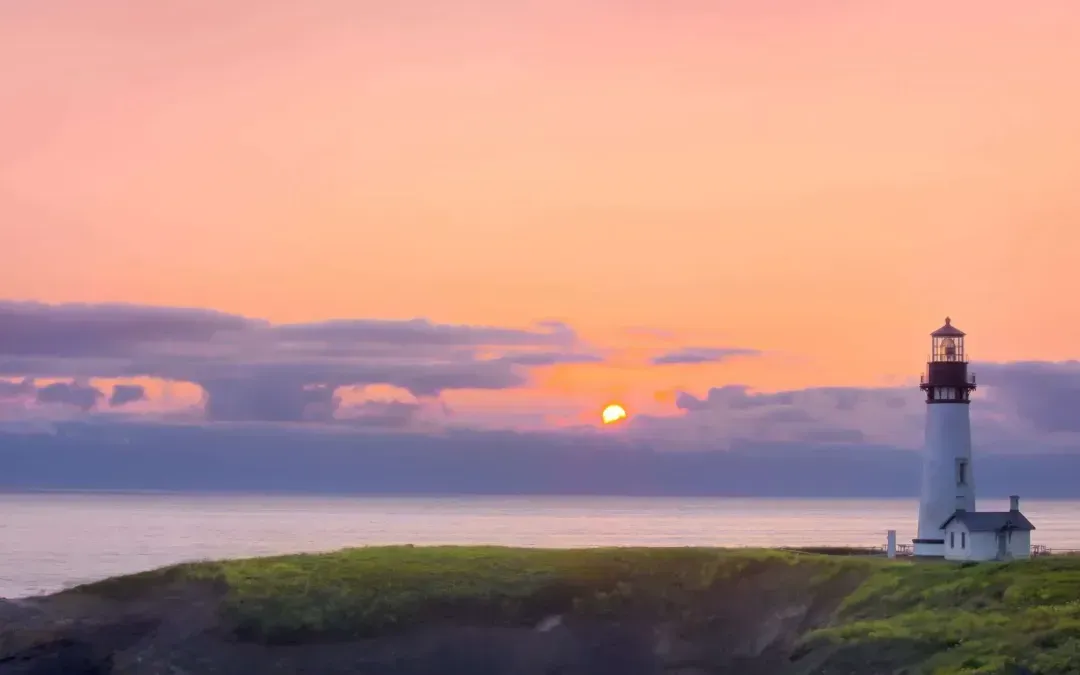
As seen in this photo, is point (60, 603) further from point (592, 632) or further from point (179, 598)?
point (592, 632)

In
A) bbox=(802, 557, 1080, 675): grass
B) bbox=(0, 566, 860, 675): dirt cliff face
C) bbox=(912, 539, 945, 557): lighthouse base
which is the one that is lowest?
bbox=(0, 566, 860, 675): dirt cliff face

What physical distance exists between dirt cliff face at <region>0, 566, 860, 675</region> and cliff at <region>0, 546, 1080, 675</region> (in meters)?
0.08

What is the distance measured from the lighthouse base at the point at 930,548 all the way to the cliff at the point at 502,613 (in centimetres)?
572

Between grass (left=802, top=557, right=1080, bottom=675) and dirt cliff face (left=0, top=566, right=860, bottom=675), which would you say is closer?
Result: grass (left=802, top=557, right=1080, bottom=675)

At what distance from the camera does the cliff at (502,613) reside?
64875 mm

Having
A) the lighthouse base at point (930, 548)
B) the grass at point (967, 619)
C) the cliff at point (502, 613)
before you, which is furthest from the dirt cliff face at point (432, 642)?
the lighthouse base at point (930, 548)

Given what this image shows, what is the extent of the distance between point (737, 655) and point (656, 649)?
13.1 ft

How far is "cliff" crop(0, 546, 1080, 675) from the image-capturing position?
64875mm

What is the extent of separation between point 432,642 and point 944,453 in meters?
30.0

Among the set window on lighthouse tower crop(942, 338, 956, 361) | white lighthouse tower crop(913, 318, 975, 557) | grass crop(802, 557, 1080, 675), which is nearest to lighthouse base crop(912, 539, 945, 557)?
white lighthouse tower crop(913, 318, 975, 557)

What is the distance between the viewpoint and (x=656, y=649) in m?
68.1

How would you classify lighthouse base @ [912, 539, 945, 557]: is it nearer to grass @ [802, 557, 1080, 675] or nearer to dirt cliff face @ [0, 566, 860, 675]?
grass @ [802, 557, 1080, 675]

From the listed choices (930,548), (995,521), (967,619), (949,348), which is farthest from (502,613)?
(949,348)

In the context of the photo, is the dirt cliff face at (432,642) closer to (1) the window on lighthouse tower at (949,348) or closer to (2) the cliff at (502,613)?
(2) the cliff at (502,613)
